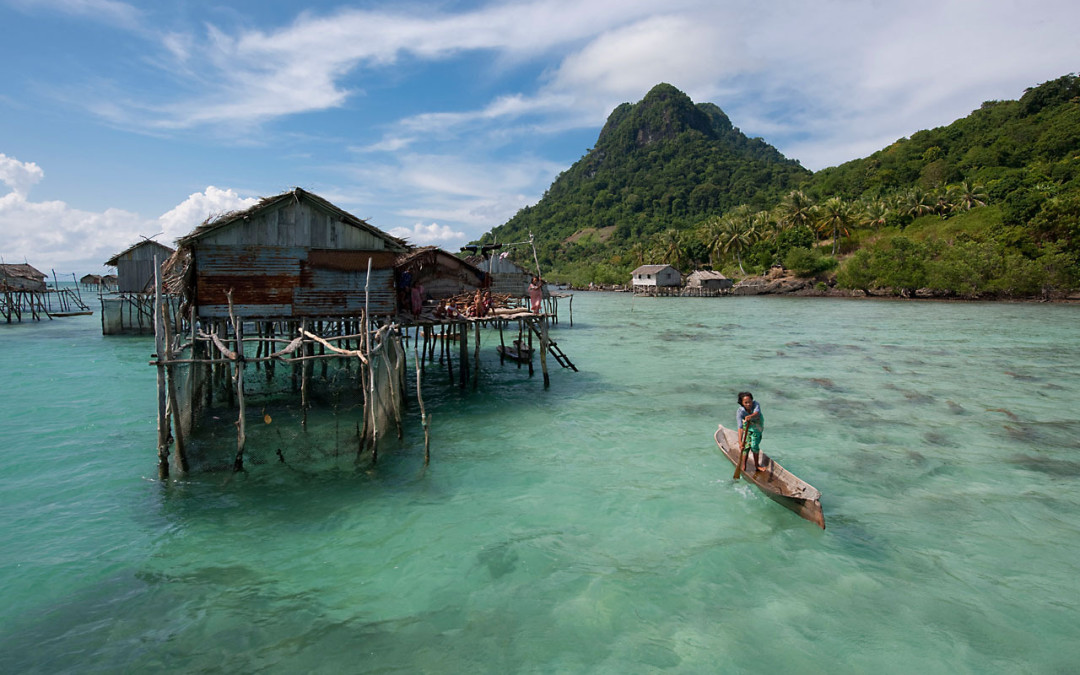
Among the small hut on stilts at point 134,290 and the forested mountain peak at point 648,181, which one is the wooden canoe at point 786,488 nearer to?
the small hut on stilts at point 134,290

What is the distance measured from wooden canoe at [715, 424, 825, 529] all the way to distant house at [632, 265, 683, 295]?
6574cm

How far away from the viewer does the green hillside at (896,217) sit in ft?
168

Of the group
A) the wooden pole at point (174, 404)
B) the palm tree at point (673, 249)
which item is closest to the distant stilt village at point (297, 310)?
the wooden pole at point (174, 404)

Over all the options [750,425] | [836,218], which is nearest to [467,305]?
[750,425]

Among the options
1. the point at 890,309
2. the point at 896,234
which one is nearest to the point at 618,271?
the point at 896,234

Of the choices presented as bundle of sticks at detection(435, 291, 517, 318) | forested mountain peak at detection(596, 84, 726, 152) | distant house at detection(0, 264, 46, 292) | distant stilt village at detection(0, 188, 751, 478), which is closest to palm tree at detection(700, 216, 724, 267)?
distant stilt village at detection(0, 188, 751, 478)

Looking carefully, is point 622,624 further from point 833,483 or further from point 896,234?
point 896,234

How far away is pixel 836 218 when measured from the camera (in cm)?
6625

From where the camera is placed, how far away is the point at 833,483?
1095cm

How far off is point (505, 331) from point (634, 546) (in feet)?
94.5

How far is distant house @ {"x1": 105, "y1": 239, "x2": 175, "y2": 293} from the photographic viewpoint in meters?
29.9

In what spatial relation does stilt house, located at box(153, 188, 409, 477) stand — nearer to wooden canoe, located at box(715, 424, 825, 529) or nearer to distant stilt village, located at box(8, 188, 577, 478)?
distant stilt village, located at box(8, 188, 577, 478)

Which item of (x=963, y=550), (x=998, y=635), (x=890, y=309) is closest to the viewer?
(x=998, y=635)

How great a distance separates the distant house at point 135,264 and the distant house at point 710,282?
57.1 m
